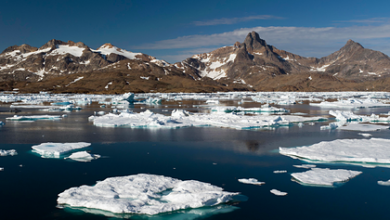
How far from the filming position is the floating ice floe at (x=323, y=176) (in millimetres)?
9250

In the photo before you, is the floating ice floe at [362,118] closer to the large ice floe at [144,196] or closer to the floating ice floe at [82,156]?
the large ice floe at [144,196]

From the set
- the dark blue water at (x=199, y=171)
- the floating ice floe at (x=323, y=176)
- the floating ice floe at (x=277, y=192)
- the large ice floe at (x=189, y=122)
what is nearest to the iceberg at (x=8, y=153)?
the dark blue water at (x=199, y=171)

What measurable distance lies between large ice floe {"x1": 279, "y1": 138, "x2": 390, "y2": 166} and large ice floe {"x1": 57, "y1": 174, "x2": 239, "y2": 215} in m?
5.31

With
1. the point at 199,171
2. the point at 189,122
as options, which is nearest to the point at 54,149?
the point at 199,171

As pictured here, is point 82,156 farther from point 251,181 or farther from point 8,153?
point 251,181

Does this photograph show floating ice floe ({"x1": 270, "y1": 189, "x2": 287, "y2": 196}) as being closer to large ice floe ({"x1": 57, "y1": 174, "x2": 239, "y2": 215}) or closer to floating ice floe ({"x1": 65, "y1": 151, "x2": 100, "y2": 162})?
large ice floe ({"x1": 57, "y1": 174, "x2": 239, "y2": 215})

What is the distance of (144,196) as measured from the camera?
25.9ft

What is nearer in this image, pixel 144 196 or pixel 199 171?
pixel 144 196

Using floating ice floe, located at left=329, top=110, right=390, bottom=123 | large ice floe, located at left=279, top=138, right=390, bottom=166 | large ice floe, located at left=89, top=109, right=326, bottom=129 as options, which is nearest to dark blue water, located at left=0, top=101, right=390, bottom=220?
large ice floe, located at left=279, top=138, right=390, bottom=166

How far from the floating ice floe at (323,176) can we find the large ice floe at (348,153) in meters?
1.50

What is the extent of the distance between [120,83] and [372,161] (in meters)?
148

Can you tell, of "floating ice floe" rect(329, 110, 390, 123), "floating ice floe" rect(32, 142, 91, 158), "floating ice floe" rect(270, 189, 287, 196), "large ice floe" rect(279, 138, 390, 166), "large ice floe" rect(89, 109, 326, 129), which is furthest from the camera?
"floating ice floe" rect(329, 110, 390, 123)

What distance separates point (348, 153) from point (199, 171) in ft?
20.6

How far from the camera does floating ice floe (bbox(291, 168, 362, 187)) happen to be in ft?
30.3
